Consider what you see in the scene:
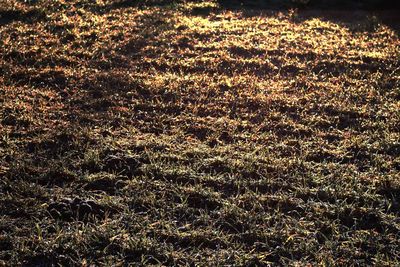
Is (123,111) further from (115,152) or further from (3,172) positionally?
(3,172)

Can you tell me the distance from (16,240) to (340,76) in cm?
371

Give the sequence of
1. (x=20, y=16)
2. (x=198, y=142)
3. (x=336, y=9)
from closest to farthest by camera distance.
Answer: (x=198, y=142) → (x=20, y=16) → (x=336, y=9)

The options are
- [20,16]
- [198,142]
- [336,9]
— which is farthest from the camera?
[336,9]

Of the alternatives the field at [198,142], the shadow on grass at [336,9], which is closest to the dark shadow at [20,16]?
the field at [198,142]

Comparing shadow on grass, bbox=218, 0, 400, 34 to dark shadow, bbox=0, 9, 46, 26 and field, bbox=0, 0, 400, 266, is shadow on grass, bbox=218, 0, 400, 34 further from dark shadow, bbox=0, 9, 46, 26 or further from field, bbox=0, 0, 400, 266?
dark shadow, bbox=0, 9, 46, 26

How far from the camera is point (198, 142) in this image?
446 centimetres

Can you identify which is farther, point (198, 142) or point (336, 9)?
point (336, 9)

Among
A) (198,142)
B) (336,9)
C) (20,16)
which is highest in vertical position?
(336,9)

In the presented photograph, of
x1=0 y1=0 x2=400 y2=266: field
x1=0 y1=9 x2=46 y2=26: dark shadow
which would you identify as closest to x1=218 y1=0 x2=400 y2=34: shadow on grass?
x1=0 y1=0 x2=400 y2=266: field

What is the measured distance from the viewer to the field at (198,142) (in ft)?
11.0

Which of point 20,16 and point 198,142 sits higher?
point 20,16

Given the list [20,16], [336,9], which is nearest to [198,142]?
[20,16]

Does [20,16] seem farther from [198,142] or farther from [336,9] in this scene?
[336,9]

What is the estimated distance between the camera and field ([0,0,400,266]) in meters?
3.36
